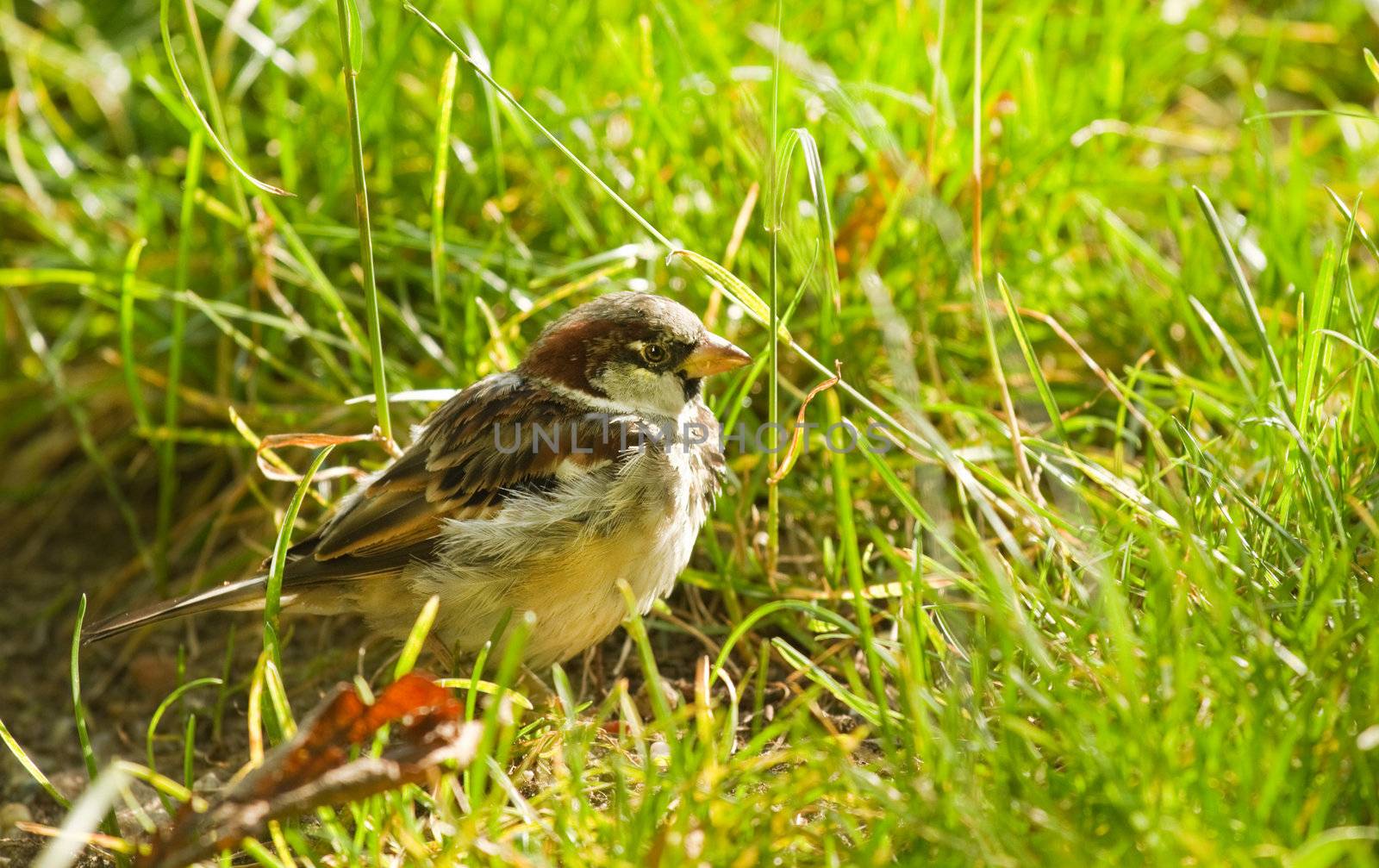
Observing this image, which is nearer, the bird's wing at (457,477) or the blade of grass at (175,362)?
the bird's wing at (457,477)

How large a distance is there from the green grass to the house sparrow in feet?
0.51

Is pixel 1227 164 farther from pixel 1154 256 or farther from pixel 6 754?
pixel 6 754

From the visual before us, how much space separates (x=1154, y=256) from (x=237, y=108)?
101 inches

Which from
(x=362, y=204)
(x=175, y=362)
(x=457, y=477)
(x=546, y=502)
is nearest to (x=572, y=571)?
(x=546, y=502)

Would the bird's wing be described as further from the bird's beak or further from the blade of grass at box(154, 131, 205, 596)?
the blade of grass at box(154, 131, 205, 596)

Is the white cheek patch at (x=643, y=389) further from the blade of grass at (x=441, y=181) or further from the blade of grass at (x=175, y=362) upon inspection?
the blade of grass at (x=175, y=362)

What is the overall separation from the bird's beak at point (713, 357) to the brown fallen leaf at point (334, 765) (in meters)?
0.95

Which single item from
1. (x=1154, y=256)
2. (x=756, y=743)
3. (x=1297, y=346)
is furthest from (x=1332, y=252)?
(x=756, y=743)

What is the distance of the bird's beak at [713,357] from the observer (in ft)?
8.60

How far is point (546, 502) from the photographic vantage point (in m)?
2.46

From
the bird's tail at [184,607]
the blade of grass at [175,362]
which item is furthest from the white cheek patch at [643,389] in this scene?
the blade of grass at [175,362]

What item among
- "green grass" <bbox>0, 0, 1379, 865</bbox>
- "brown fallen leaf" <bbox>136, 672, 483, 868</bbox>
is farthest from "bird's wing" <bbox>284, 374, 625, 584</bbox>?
"brown fallen leaf" <bbox>136, 672, 483, 868</bbox>

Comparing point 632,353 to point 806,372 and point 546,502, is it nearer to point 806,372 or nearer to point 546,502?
point 546,502

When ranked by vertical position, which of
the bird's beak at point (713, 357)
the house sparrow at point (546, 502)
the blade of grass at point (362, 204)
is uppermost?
the blade of grass at point (362, 204)
